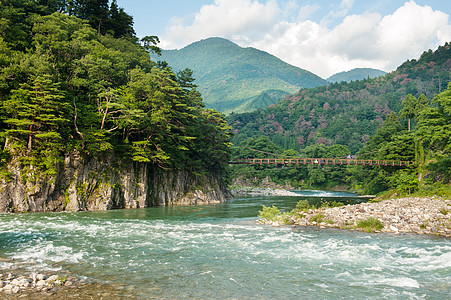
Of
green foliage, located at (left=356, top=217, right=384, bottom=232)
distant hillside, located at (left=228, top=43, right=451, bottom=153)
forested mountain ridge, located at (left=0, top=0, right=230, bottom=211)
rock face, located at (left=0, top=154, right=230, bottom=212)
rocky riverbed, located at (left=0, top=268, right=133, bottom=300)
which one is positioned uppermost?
distant hillside, located at (left=228, top=43, right=451, bottom=153)

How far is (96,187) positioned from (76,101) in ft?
25.0

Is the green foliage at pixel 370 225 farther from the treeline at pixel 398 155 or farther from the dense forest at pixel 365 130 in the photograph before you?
the dense forest at pixel 365 130

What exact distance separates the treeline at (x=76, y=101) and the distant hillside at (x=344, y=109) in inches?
4128

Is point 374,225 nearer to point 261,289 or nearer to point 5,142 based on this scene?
point 261,289

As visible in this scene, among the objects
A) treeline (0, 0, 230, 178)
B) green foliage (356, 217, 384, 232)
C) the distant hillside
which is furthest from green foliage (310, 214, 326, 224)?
the distant hillside

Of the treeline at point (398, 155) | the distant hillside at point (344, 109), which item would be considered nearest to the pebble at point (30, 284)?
the treeline at point (398, 155)

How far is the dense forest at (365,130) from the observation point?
3666 cm

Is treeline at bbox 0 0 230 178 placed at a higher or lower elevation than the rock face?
higher

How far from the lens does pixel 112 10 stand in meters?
51.9

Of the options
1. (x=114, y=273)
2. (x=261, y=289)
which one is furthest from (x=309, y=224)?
(x=114, y=273)

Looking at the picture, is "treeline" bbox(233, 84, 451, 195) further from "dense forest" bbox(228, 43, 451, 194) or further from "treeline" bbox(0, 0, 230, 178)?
"treeline" bbox(0, 0, 230, 178)

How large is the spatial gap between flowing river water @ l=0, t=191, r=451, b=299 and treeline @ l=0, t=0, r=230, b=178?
872 centimetres

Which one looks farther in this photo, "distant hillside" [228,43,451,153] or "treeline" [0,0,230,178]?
"distant hillside" [228,43,451,153]

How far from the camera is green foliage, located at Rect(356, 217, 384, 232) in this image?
676 inches
